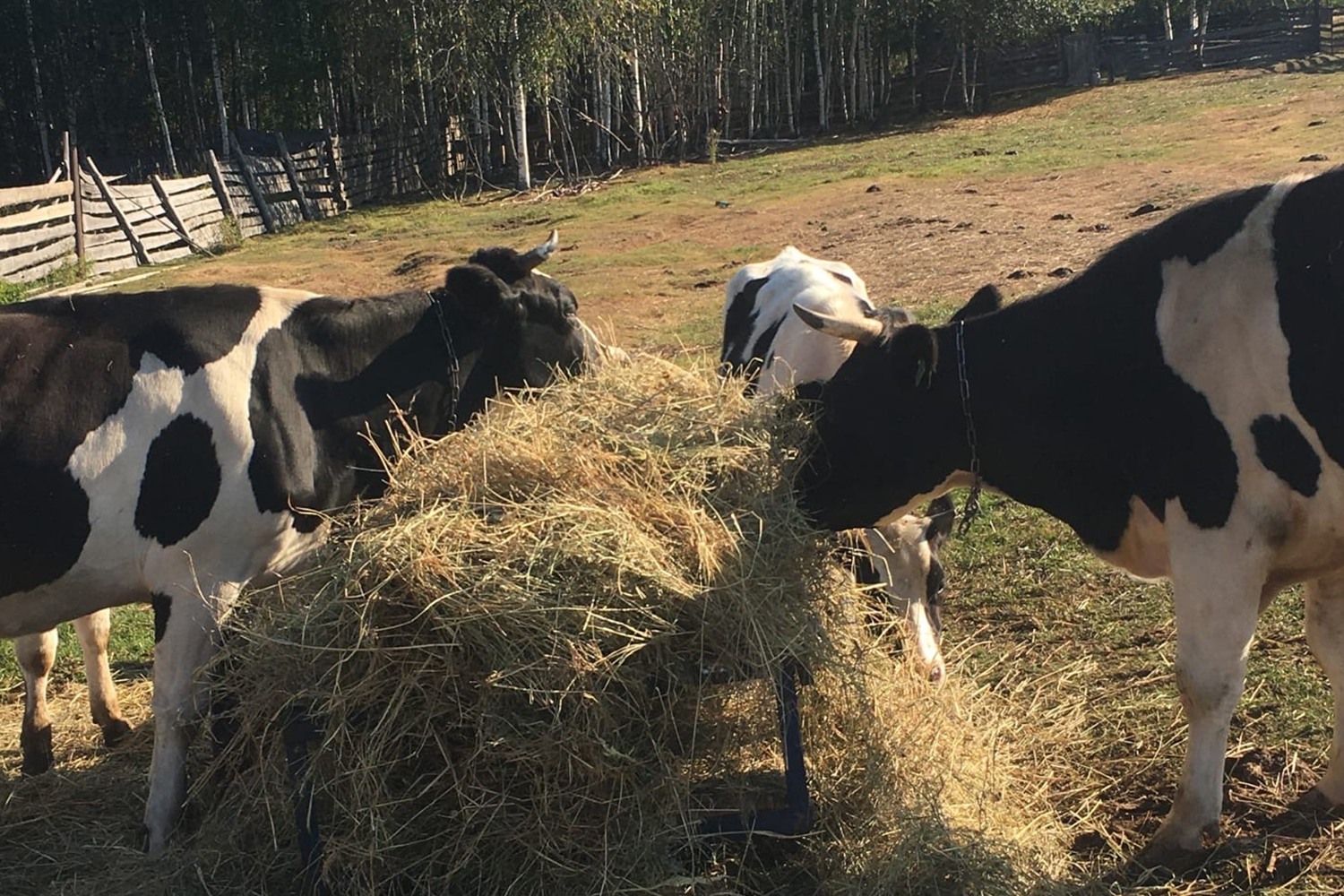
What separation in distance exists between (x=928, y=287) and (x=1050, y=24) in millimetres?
27913

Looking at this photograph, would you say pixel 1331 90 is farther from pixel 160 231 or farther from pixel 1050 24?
pixel 160 231

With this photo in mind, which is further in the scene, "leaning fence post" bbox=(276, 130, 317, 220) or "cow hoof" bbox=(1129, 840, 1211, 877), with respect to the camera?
"leaning fence post" bbox=(276, 130, 317, 220)

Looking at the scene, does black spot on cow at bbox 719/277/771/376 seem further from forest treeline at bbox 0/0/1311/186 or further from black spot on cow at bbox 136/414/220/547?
forest treeline at bbox 0/0/1311/186

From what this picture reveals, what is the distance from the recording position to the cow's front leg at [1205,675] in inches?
149

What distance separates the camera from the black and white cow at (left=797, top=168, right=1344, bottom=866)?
371 cm

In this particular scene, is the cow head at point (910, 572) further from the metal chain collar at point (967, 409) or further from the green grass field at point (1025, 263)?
the metal chain collar at point (967, 409)

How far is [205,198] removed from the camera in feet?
79.1

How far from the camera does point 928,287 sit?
40.7ft

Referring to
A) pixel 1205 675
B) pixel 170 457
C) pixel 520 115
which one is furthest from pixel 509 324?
pixel 520 115

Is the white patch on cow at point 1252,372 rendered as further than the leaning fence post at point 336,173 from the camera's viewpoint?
No

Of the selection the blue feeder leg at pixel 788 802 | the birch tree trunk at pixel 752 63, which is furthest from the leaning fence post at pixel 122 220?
the blue feeder leg at pixel 788 802

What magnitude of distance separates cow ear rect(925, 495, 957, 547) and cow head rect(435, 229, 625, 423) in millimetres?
1546

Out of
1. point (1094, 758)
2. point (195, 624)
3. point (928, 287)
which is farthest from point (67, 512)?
point (928, 287)

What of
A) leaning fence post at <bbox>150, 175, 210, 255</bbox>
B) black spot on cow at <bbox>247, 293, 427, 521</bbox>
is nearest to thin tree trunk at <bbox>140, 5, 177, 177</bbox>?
leaning fence post at <bbox>150, 175, 210, 255</bbox>
